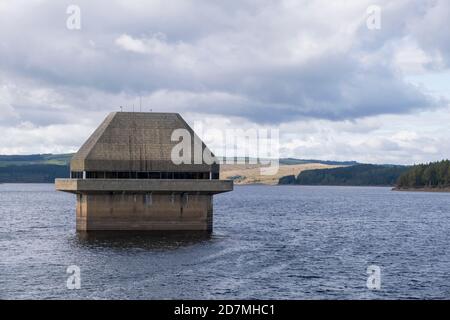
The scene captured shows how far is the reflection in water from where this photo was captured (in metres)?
82.6

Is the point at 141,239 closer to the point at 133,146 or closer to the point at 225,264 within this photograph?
the point at 133,146

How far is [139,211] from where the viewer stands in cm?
8994

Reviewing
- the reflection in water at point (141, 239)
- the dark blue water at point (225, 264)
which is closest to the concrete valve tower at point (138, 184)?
the reflection in water at point (141, 239)

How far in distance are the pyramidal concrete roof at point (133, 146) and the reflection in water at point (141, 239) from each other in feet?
23.9

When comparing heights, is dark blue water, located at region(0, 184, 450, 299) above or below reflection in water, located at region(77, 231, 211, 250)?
below

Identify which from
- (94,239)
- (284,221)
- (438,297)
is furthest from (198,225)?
(284,221)

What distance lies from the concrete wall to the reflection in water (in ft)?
2.31

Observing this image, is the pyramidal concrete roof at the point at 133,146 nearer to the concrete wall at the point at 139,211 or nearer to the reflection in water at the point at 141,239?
the concrete wall at the point at 139,211

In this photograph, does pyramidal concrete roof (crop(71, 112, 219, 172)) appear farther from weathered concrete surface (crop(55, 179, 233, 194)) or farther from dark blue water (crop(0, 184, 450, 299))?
dark blue water (crop(0, 184, 450, 299))

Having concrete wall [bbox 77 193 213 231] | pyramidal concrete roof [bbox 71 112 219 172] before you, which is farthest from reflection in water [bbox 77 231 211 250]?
pyramidal concrete roof [bbox 71 112 219 172]

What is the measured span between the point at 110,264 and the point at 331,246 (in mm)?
31399

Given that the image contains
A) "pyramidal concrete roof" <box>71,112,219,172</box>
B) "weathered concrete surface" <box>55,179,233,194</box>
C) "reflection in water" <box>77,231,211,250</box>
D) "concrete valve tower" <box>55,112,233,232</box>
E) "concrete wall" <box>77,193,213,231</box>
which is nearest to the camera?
"reflection in water" <box>77,231,211,250</box>

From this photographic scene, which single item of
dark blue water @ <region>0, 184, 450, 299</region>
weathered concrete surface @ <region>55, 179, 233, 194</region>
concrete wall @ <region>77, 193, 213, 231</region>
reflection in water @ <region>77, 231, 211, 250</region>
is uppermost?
weathered concrete surface @ <region>55, 179, 233, 194</region>
